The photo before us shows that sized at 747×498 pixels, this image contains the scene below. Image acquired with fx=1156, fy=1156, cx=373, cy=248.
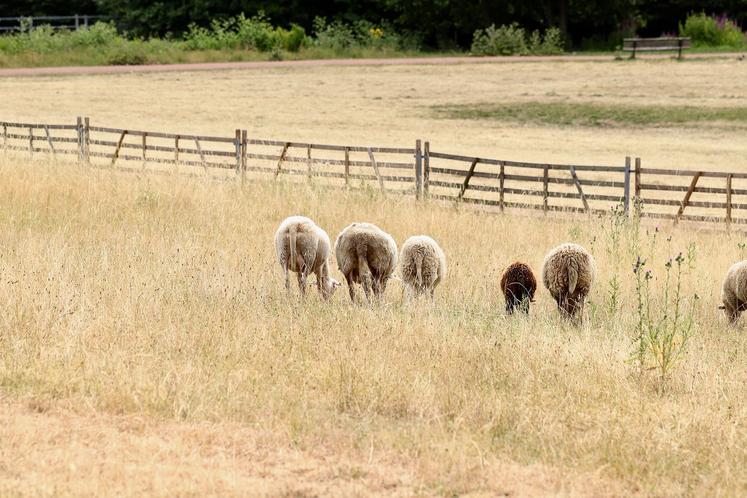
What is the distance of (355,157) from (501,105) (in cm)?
1279

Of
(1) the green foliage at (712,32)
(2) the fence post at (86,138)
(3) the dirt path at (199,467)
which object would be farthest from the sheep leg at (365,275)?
(1) the green foliage at (712,32)

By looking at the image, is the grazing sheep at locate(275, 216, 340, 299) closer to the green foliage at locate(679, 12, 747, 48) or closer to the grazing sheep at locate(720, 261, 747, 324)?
the grazing sheep at locate(720, 261, 747, 324)

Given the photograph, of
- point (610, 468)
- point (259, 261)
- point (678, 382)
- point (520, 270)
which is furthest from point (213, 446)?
point (259, 261)

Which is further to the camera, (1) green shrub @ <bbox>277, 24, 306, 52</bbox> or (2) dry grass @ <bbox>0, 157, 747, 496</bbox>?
(1) green shrub @ <bbox>277, 24, 306, 52</bbox>

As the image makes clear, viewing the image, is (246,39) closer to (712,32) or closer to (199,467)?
(712,32)

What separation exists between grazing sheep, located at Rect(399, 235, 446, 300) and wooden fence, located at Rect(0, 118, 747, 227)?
442cm

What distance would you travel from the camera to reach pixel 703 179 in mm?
25219

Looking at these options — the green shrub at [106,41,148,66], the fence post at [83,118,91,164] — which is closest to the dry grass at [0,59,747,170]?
the green shrub at [106,41,148,66]

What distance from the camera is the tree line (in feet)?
205

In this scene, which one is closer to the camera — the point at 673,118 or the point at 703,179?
the point at 703,179

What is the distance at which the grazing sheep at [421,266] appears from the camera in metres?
11.2

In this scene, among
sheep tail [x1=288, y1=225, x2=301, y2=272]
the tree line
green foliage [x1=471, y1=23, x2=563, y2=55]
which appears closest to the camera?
sheep tail [x1=288, y1=225, x2=301, y2=272]

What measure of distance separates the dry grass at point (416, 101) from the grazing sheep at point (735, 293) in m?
15.8

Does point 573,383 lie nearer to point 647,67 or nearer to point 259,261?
point 259,261
